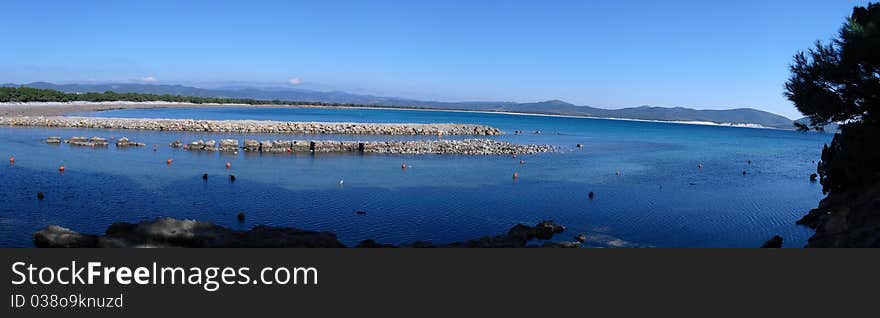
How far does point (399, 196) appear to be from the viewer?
78.3ft

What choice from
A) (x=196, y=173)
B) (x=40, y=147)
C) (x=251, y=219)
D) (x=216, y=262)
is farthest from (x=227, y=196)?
(x=40, y=147)

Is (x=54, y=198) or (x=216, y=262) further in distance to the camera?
(x=54, y=198)

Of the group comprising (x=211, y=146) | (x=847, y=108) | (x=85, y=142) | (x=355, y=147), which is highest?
(x=847, y=108)

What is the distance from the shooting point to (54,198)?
67.6ft

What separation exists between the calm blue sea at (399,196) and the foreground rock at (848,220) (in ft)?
3.01

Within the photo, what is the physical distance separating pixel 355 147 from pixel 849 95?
3179 centimetres

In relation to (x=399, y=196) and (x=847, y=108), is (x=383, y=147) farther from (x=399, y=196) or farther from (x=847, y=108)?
(x=847, y=108)

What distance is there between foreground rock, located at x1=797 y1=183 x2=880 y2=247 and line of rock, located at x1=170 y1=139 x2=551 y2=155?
26.2 m

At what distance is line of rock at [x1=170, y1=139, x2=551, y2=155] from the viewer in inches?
1596

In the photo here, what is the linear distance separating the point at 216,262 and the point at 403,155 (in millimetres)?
32948

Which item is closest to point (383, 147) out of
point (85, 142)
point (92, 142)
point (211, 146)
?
point (211, 146)

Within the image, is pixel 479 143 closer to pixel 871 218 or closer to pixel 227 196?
pixel 227 196

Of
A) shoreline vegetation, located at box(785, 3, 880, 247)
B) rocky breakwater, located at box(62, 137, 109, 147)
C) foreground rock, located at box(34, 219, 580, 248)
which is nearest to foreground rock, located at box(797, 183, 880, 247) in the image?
shoreline vegetation, located at box(785, 3, 880, 247)

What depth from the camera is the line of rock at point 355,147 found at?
40.5 meters
